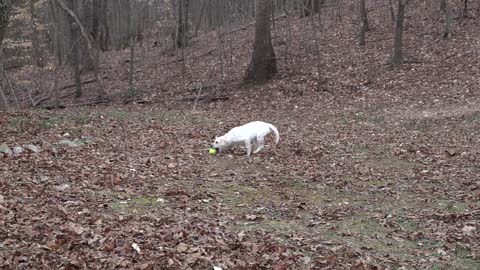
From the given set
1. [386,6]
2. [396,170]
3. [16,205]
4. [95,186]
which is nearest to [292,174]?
[396,170]

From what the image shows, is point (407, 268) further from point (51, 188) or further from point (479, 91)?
point (479, 91)

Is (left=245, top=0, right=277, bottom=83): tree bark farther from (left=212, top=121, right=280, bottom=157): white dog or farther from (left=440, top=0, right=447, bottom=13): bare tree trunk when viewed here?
(left=212, top=121, right=280, bottom=157): white dog

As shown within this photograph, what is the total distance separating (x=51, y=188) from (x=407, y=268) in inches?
203

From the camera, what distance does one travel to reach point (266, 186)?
28.9ft

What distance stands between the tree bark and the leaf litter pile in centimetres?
295

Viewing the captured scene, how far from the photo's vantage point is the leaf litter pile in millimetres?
5566

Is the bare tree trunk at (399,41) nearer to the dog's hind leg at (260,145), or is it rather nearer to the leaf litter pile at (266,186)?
the leaf litter pile at (266,186)

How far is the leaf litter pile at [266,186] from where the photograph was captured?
18.3 ft

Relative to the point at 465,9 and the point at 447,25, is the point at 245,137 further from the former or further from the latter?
the point at 465,9

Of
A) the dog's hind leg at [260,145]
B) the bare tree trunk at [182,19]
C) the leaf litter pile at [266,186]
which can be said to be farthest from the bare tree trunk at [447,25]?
the bare tree trunk at [182,19]

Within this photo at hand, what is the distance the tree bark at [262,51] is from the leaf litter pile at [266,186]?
295cm

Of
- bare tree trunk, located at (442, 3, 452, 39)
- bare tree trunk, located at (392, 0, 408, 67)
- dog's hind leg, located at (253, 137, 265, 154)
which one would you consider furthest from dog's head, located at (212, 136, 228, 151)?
bare tree trunk, located at (442, 3, 452, 39)

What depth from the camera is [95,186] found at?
26.4 ft

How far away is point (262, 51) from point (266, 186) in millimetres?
12802
